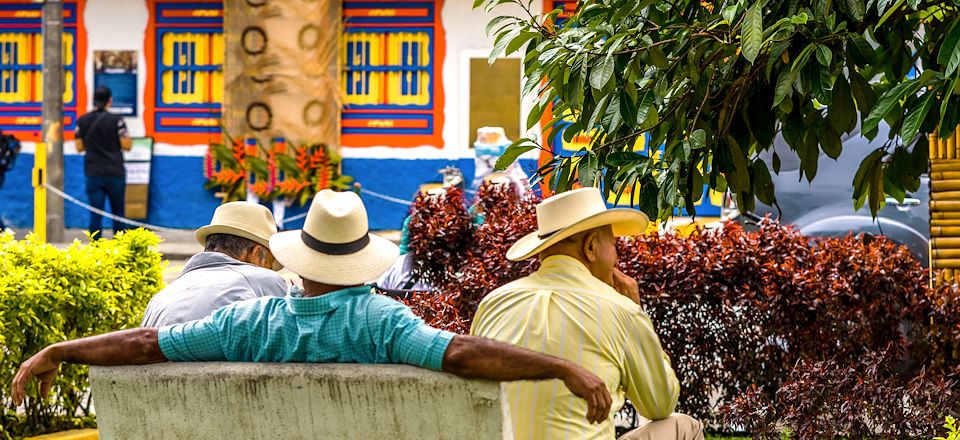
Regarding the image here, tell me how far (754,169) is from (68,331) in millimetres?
3499

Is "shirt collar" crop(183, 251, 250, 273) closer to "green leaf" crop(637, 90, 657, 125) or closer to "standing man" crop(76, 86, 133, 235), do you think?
"green leaf" crop(637, 90, 657, 125)

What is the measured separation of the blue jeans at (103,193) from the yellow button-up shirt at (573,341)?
14109mm

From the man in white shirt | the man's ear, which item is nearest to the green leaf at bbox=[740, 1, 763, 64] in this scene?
the man's ear

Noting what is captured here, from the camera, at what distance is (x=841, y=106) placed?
4582mm

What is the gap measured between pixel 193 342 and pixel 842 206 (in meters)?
8.96

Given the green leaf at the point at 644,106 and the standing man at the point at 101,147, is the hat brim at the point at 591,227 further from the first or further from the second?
the standing man at the point at 101,147

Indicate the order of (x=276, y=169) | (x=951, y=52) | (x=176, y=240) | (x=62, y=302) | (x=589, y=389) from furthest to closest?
(x=176, y=240), (x=276, y=169), (x=62, y=302), (x=951, y=52), (x=589, y=389)

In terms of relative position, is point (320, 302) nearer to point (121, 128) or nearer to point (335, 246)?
point (335, 246)

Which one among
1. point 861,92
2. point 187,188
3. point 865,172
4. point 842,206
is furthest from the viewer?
point 187,188

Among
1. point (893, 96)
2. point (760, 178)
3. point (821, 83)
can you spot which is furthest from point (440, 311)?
point (893, 96)

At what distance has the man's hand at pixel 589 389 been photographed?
3547 millimetres

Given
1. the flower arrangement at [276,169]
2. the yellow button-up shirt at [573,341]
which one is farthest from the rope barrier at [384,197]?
the yellow button-up shirt at [573,341]

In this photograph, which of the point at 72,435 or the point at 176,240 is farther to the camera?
the point at 176,240

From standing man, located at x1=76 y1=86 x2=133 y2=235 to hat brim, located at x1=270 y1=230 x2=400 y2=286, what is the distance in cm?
1389
